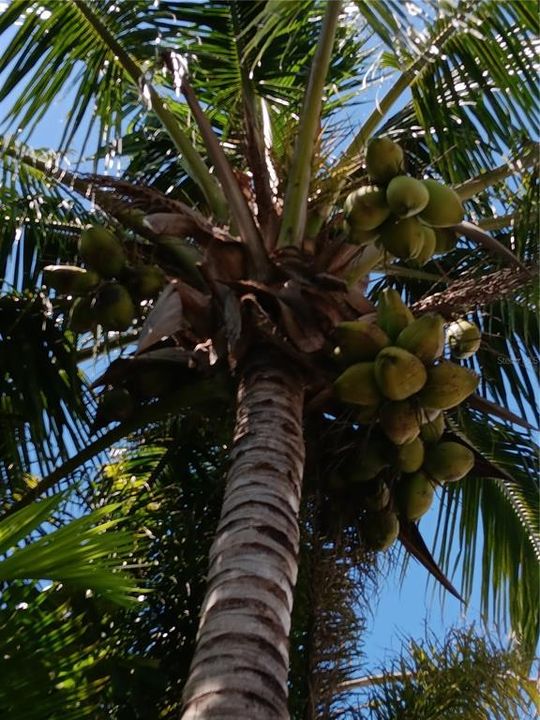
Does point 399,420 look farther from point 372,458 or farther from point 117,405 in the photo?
point 117,405

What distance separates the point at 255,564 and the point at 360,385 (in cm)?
79

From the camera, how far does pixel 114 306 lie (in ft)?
11.7

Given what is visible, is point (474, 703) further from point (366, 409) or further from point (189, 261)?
point (189, 261)

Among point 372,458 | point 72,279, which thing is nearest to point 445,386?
point 372,458

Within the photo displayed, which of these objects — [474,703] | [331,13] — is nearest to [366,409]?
[474,703]

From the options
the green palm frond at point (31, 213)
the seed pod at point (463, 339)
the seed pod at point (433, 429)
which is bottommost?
the seed pod at point (433, 429)

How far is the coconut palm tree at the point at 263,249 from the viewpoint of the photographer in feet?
9.44

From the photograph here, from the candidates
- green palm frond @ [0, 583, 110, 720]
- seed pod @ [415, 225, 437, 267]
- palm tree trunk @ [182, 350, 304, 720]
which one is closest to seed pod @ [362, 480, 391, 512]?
palm tree trunk @ [182, 350, 304, 720]

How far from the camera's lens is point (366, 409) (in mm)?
3262

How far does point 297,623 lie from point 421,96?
7.92 feet

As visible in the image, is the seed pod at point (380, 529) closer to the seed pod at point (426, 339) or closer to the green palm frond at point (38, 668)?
the seed pod at point (426, 339)

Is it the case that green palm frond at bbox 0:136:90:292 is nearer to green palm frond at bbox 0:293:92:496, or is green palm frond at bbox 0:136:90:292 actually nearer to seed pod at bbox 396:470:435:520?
green palm frond at bbox 0:293:92:496

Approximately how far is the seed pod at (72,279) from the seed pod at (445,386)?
1.26m

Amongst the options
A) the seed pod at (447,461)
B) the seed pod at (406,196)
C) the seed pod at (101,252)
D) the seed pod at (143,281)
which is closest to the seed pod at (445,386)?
the seed pod at (447,461)
